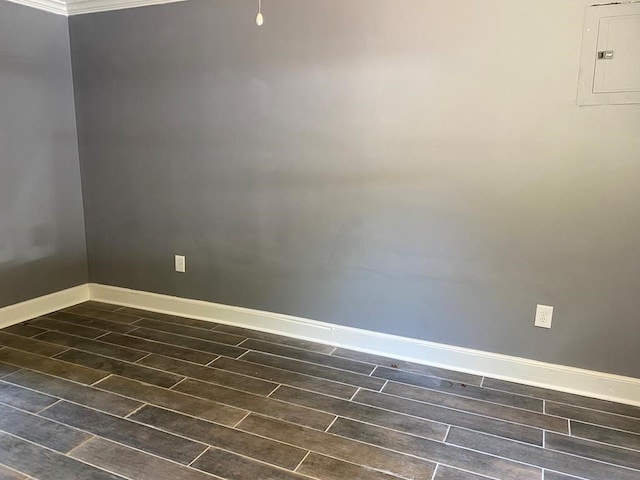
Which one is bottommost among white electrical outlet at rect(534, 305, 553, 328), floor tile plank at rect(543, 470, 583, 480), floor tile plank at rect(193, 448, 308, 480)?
floor tile plank at rect(543, 470, 583, 480)

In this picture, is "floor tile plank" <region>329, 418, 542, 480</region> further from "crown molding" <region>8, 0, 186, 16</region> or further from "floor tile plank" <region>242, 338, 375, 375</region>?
"crown molding" <region>8, 0, 186, 16</region>

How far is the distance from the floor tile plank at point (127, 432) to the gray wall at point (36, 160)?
1460 millimetres

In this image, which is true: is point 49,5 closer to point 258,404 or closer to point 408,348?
point 258,404

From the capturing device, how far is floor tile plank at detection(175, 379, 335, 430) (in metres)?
2.17

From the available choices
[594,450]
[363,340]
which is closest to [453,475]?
[594,450]

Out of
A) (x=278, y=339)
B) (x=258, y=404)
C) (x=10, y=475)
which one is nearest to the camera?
(x=10, y=475)

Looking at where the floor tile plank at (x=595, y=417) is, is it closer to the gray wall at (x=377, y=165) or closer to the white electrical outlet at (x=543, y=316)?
the gray wall at (x=377, y=165)

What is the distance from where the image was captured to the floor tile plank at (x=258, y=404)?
2.17 m

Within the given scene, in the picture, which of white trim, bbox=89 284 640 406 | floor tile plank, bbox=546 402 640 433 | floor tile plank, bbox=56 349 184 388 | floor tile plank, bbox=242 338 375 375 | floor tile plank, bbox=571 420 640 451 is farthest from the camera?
floor tile plank, bbox=242 338 375 375

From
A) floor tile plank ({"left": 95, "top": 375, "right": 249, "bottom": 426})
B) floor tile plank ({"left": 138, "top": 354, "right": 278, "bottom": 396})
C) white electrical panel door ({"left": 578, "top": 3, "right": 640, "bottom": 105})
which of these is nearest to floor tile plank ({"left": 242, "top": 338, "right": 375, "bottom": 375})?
floor tile plank ({"left": 138, "top": 354, "right": 278, "bottom": 396})

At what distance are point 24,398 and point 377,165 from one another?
212 centimetres

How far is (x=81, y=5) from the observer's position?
3.37 m

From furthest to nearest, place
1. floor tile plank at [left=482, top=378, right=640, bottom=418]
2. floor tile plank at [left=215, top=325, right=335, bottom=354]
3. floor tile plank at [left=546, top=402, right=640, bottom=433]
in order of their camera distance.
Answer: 1. floor tile plank at [left=215, top=325, right=335, bottom=354]
2. floor tile plank at [left=482, top=378, right=640, bottom=418]
3. floor tile plank at [left=546, top=402, right=640, bottom=433]

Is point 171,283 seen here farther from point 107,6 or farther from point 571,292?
point 571,292
